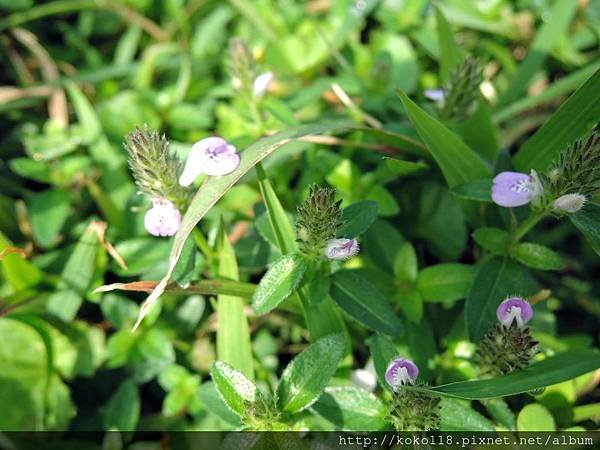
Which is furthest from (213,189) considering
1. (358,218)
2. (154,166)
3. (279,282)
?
(358,218)

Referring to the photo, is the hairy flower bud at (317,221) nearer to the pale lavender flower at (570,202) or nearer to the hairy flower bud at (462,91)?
the pale lavender flower at (570,202)

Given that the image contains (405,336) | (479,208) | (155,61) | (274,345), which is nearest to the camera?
(405,336)

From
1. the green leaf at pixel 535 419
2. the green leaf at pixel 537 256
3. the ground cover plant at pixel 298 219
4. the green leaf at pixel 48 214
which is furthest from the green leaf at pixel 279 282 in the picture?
the green leaf at pixel 48 214

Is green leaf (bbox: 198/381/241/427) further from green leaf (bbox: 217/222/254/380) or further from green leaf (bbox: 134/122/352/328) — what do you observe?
green leaf (bbox: 134/122/352/328)

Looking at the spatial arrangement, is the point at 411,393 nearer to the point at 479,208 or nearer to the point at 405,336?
the point at 405,336

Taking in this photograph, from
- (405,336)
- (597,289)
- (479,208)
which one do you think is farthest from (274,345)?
(597,289)

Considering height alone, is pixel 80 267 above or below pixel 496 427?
above
